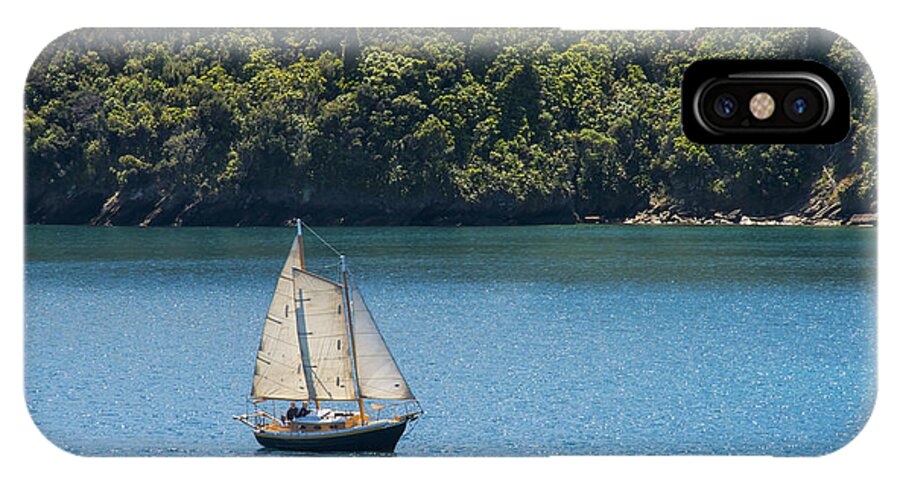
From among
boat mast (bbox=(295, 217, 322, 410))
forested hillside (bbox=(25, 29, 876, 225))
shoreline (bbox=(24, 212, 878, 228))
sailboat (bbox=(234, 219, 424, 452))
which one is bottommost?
sailboat (bbox=(234, 219, 424, 452))

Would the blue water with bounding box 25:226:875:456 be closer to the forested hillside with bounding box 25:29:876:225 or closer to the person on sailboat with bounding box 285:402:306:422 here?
the forested hillside with bounding box 25:29:876:225

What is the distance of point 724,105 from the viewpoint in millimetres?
7266

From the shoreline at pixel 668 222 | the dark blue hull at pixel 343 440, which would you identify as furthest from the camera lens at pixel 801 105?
the dark blue hull at pixel 343 440

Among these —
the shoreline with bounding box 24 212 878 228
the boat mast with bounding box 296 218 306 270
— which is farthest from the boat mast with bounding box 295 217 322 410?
the shoreline with bounding box 24 212 878 228

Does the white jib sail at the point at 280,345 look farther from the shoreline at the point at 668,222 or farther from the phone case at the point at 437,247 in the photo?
the shoreline at the point at 668,222

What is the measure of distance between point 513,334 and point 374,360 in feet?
2.66

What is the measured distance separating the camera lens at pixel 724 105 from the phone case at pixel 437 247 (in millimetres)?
183

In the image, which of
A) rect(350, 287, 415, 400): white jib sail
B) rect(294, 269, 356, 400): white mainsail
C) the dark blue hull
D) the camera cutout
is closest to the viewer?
the camera cutout

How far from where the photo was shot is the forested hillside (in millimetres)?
7391

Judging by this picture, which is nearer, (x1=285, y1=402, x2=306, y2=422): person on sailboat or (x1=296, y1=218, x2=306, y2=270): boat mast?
(x1=296, y1=218, x2=306, y2=270): boat mast

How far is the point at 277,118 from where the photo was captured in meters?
8.20

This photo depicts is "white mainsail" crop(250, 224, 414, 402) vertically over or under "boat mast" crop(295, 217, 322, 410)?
under

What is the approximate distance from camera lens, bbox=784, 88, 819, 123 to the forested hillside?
0.17 meters

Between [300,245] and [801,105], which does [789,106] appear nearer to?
[801,105]
